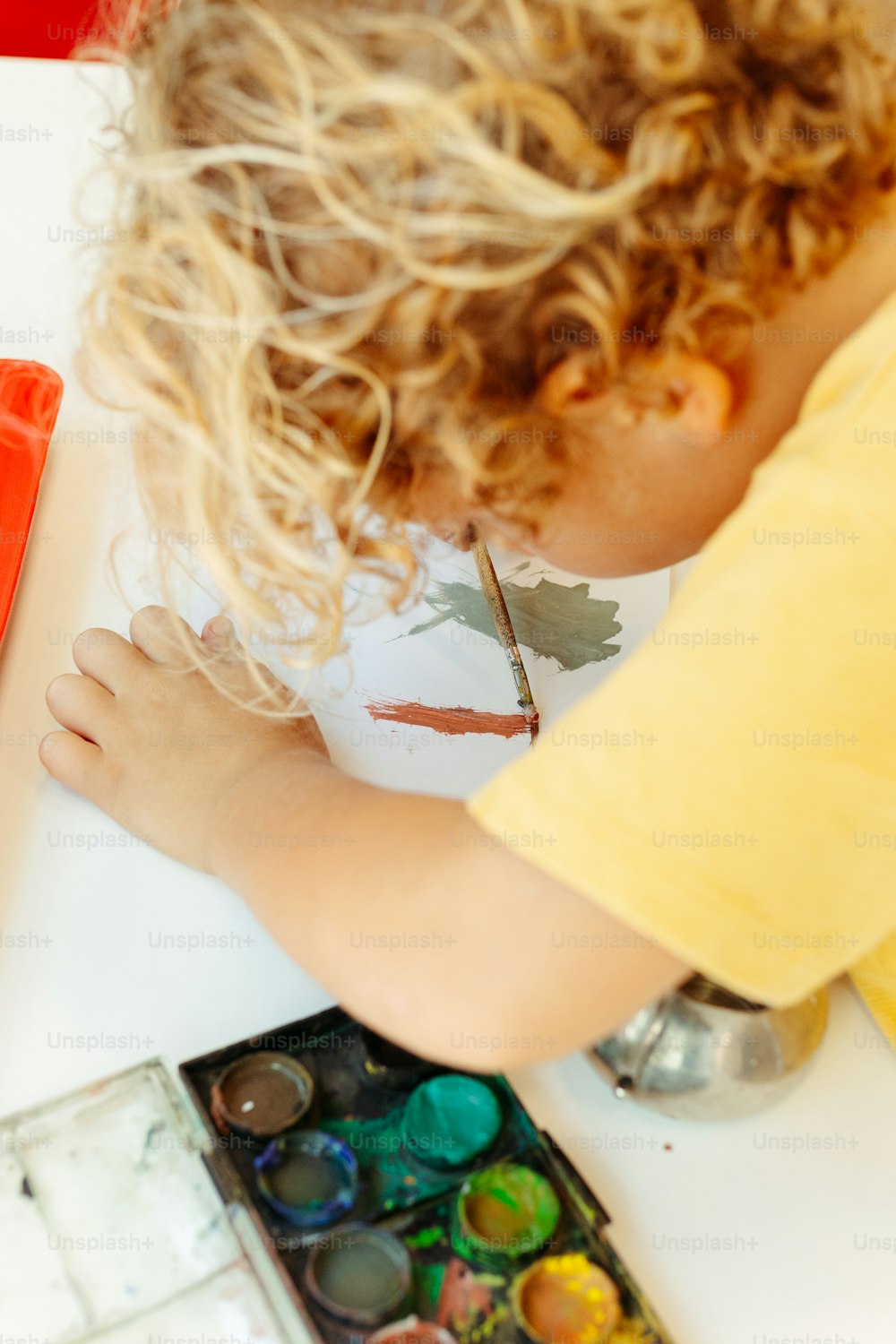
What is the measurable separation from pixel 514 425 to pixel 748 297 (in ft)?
0.39

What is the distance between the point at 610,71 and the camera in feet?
1.58

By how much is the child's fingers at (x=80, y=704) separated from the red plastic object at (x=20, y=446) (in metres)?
0.05

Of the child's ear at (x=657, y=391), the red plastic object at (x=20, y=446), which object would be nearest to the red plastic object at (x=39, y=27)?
the red plastic object at (x=20, y=446)

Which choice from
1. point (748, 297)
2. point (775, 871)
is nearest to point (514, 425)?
point (748, 297)

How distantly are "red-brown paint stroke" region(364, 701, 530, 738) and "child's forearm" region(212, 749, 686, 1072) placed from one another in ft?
0.48

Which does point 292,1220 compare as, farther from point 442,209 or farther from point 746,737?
point 442,209

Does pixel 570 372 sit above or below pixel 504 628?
above

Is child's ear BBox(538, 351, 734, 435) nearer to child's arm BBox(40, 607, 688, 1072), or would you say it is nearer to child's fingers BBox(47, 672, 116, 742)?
child's arm BBox(40, 607, 688, 1072)

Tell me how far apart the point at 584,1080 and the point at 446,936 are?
0.45 ft

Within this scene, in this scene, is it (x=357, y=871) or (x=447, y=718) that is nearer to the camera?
(x=357, y=871)

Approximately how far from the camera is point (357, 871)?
61cm

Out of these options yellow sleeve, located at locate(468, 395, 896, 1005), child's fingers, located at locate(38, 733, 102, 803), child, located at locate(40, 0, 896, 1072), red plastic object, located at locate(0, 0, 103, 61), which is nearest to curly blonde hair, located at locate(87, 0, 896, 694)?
child, located at locate(40, 0, 896, 1072)

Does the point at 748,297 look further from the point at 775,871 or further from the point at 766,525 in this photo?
the point at 775,871

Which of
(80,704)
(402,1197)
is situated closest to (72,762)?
(80,704)
